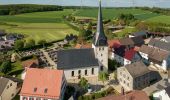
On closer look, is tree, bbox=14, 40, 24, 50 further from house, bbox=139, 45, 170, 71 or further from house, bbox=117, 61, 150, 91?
house, bbox=117, 61, 150, 91

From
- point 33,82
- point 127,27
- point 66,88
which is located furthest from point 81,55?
point 127,27

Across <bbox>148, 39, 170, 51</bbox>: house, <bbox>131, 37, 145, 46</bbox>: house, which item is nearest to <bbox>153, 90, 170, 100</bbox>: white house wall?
<bbox>148, 39, 170, 51</bbox>: house

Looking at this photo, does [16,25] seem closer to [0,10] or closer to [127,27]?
[0,10]

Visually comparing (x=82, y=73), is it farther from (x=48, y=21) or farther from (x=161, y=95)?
(x=48, y=21)

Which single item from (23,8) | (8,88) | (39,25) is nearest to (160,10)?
(39,25)

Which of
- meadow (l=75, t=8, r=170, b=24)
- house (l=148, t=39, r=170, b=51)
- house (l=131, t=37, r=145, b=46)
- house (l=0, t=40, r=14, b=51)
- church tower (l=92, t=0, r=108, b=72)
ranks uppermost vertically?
church tower (l=92, t=0, r=108, b=72)

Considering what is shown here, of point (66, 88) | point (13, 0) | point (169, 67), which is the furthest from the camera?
point (13, 0)
